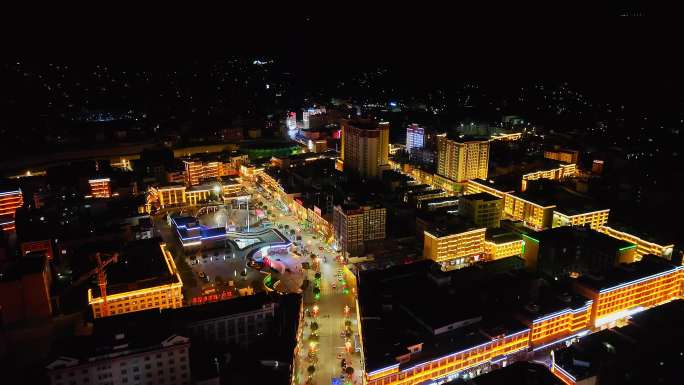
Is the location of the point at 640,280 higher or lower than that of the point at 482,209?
lower

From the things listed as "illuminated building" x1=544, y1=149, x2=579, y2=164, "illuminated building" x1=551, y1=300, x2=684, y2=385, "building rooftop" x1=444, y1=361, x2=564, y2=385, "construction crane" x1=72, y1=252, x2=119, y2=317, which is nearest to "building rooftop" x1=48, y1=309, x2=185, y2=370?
"construction crane" x1=72, y1=252, x2=119, y2=317

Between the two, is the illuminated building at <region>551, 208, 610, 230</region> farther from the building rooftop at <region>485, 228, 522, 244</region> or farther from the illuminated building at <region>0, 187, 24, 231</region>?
the illuminated building at <region>0, 187, 24, 231</region>

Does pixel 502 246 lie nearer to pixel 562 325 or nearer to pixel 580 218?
pixel 580 218

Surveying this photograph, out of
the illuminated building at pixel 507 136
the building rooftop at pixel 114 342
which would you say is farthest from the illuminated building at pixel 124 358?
the illuminated building at pixel 507 136

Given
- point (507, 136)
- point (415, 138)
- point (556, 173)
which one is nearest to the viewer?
point (556, 173)

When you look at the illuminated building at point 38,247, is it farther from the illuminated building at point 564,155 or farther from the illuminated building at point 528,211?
the illuminated building at point 564,155

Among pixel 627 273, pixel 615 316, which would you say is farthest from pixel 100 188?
pixel 627 273
